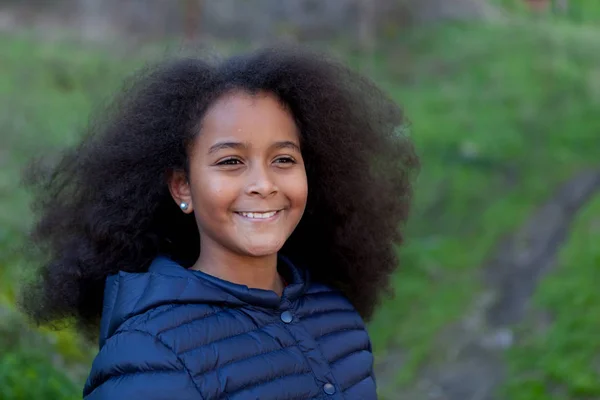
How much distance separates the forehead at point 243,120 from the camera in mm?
2049

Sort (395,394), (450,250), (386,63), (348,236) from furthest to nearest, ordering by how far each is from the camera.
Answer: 1. (386,63)
2. (450,250)
3. (395,394)
4. (348,236)

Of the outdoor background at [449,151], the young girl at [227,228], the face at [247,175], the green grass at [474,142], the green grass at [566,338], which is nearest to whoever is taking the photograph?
the young girl at [227,228]

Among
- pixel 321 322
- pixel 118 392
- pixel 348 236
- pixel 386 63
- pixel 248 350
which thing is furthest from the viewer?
pixel 386 63

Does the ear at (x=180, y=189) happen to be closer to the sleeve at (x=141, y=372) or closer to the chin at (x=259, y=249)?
the chin at (x=259, y=249)

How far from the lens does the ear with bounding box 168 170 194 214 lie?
218 cm

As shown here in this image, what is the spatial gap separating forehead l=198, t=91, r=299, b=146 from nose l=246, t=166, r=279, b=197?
7cm

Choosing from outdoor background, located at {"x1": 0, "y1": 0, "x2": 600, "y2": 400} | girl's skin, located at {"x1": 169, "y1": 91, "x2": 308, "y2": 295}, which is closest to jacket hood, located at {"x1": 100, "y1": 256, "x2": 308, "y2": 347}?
girl's skin, located at {"x1": 169, "y1": 91, "x2": 308, "y2": 295}

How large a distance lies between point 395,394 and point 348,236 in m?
2.53

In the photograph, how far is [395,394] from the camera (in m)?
4.86

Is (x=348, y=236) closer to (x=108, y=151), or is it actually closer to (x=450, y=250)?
(x=108, y=151)

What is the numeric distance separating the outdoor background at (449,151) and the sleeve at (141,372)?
98 cm

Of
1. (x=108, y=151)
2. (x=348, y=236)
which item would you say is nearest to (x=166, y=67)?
(x=108, y=151)

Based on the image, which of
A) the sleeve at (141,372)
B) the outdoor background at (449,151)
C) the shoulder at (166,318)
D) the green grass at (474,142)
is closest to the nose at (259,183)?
the shoulder at (166,318)

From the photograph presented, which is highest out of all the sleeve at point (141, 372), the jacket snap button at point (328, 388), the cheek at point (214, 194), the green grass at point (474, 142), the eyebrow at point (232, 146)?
the green grass at point (474, 142)
